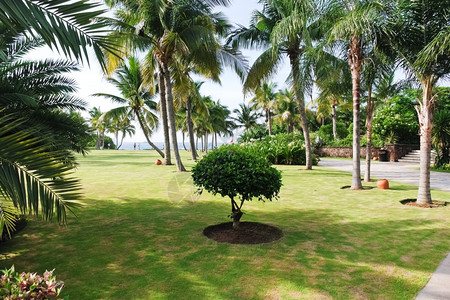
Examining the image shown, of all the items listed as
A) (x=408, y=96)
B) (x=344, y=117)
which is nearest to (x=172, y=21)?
(x=408, y=96)

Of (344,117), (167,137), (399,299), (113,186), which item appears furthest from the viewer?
(344,117)

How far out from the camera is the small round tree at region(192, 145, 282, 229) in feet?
15.5

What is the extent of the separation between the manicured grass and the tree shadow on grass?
1cm

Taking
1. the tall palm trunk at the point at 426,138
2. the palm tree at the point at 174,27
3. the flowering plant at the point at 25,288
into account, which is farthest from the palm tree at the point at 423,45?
the flowering plant at the point at 25,288

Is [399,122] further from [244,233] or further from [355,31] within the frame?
[244,233]

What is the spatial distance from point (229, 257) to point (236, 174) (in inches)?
47.7

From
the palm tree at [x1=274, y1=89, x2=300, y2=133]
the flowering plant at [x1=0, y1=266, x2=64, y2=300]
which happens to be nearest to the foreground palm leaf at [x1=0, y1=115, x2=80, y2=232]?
the flowering plant at [x1=0, y1=266, x2=64, y2=300]

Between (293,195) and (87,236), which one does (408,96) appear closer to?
(293,195)

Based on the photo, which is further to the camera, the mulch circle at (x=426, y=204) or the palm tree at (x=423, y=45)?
the mulch circle at (x=426, y=204)

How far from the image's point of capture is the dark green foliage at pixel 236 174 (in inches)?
186

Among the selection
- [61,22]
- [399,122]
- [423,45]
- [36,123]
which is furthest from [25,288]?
[399,122]

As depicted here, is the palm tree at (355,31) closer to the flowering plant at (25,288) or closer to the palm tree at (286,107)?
the flowering plant at (25,288)

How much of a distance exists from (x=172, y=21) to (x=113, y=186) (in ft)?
24.2

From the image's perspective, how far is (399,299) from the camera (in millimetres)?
3160
